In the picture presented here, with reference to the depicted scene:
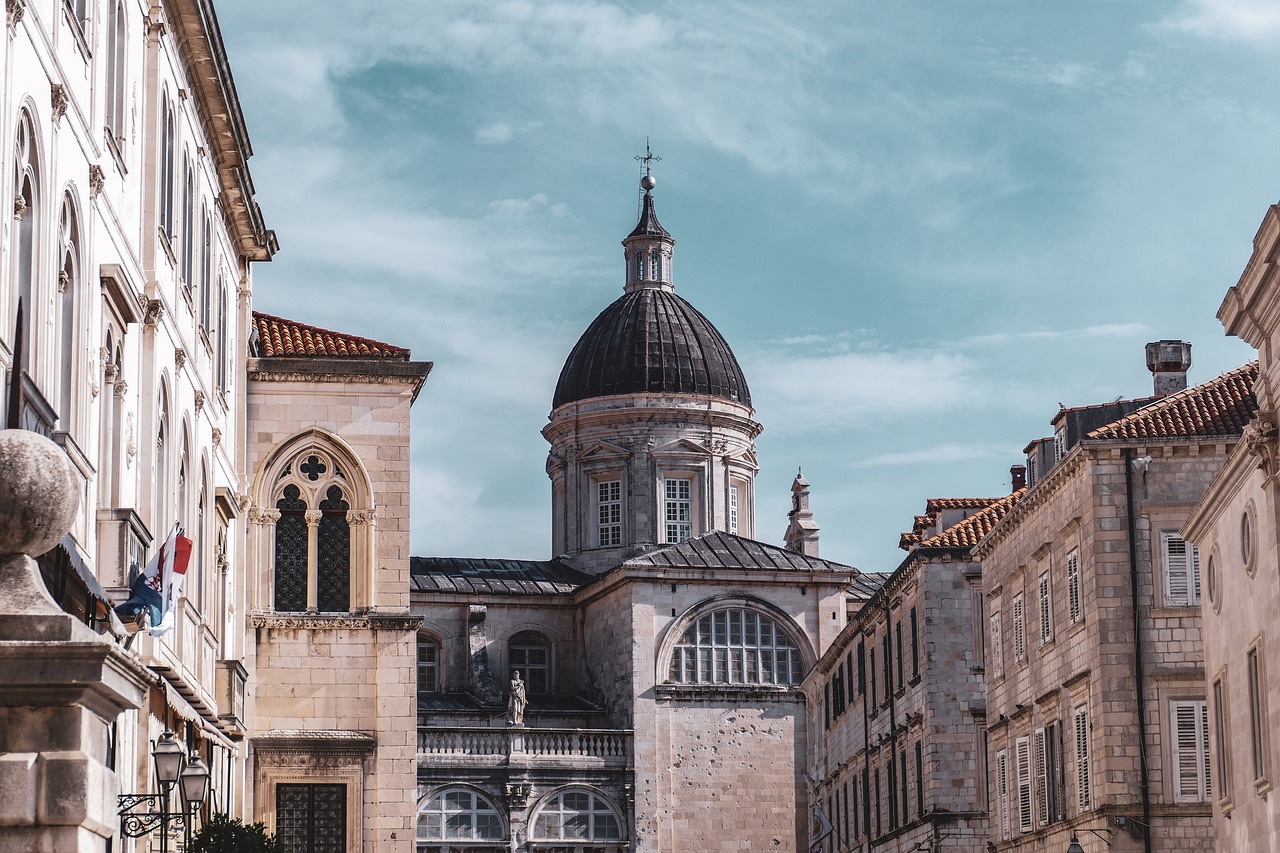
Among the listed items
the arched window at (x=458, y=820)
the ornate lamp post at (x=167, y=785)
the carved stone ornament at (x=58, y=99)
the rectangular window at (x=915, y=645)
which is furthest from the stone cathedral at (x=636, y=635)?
the carved stone ornament at (x=58, y=99)

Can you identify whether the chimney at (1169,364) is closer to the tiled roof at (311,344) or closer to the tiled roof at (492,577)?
the tiled roof at (311,344)

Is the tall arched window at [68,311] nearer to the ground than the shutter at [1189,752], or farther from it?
farther from it

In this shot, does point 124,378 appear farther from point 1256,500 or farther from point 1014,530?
point 1014,530

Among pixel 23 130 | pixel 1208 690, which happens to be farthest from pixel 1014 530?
pixel 23 130

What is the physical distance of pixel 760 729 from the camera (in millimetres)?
→ 75188

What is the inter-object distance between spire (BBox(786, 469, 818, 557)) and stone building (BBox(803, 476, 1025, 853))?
28176mm

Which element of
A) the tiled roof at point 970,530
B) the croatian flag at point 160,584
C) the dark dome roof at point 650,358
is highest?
the dark dome roof at point 650,358

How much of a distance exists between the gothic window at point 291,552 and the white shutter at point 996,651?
12.9 meters

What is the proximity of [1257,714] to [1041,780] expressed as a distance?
1248cm

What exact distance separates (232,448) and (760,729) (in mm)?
40514

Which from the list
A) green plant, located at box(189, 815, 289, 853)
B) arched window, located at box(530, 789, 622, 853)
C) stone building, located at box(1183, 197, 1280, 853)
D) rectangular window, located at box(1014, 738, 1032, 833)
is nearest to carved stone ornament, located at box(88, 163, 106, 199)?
green plant, located at box(189, 815, 289, 853)

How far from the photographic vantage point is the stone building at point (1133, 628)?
111ft

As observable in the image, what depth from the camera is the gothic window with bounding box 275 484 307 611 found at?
38.9 m

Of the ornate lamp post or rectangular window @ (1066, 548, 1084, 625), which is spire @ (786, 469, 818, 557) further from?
the ornate lamp post
